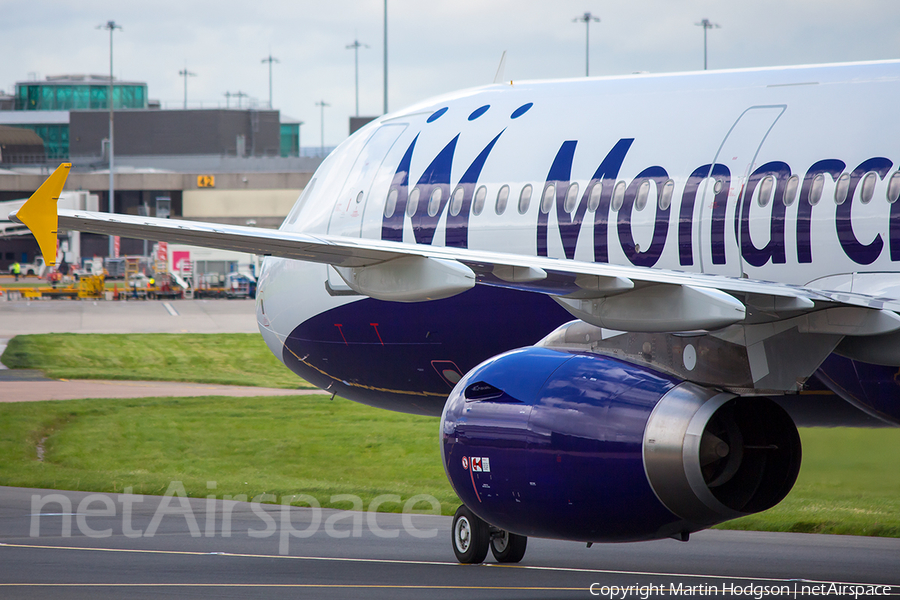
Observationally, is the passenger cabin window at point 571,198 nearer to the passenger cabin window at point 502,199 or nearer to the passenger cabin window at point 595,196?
the passenger cabin window at point 595,196

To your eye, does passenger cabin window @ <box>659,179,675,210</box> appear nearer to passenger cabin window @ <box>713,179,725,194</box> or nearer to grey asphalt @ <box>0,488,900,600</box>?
passenger cabin window @ <box>713,179,725,194</box>

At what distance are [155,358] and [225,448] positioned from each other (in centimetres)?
1714

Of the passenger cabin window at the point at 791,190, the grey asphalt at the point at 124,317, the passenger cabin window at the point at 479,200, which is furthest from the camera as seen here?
the grey asphalt at the point at 124,317

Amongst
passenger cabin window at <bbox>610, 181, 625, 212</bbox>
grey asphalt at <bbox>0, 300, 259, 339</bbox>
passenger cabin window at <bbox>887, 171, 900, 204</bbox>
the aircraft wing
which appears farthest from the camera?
grey asphalt at <bbox>0, 300, 259, 339</bbox>

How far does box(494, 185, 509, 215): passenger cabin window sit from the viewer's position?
11.6m

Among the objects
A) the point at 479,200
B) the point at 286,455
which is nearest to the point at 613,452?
the point at 479,200

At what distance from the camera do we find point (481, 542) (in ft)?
40.3

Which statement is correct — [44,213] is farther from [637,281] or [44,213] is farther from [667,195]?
[667,195]

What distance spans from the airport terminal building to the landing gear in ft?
241

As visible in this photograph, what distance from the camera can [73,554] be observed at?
13.0 metres

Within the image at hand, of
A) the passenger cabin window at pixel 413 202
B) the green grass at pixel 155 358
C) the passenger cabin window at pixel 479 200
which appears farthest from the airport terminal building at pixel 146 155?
the passenger cabin window at pixel 479 200

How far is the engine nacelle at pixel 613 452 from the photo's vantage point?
27.3 feet

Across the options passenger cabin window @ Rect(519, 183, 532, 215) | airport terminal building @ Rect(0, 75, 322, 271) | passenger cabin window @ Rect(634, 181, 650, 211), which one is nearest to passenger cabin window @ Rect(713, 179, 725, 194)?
passenger cabin window @ Rect(634, 181, 650, 211)

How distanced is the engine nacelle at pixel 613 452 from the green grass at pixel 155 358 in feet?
86.7
